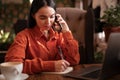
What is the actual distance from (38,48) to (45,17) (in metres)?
0.20

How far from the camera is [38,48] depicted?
1.68 metres

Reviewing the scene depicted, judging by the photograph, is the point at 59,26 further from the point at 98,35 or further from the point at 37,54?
the point at 98,35

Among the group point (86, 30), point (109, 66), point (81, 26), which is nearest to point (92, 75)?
point (109, 66)

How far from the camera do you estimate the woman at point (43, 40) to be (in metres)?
1.61

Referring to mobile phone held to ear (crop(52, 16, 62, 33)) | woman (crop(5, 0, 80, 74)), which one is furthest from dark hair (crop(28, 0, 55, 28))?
mobile phone held to ear (crop(52, 16, 62, 33))

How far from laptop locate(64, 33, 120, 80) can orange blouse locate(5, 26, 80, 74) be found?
0.68 feet

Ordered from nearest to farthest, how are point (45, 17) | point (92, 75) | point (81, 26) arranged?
point (92, 75), point (45, 17), point (81, 26)

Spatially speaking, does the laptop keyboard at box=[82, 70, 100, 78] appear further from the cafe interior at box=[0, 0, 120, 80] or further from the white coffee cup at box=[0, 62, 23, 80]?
the white coffee cup at box=[0, 62, 23, 80]

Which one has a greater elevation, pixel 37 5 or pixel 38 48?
pixel 37 5

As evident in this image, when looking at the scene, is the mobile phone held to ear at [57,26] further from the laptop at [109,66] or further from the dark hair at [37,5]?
the laptop at [109,66]

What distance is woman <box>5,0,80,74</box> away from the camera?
1.61 metres

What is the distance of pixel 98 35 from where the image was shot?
298 cm

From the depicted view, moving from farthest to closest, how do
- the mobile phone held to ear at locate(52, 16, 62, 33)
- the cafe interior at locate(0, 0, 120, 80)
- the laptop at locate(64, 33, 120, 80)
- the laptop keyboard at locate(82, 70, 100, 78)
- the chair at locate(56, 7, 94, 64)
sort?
1. the chair at locate(56, 7, 94, 64)
2. the cafe interior at locate(0, 0, 120, 80)
3. the mobile phone held to ear at locate(52, 16, 62, 33)
4. the laptop keyboard at locate(82, 70, 100, 78)
5. the laptop at locate(64, 33, 120, 80)

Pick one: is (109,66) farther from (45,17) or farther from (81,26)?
(81,26)
